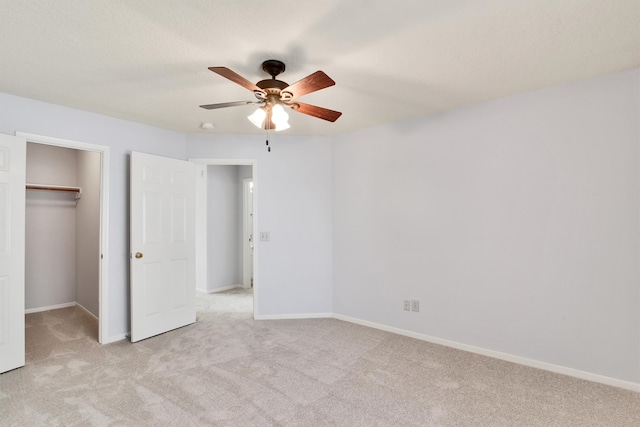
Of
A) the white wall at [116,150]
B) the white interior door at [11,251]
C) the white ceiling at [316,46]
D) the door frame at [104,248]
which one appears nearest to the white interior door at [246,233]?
the white wall at [116,150]

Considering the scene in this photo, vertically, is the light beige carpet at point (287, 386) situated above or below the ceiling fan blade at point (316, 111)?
below

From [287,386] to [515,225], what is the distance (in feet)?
7.93

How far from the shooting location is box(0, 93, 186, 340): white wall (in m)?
3.05

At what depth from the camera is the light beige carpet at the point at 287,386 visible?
2088 mm

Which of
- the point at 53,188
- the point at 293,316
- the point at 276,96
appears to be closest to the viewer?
the point at 276,96

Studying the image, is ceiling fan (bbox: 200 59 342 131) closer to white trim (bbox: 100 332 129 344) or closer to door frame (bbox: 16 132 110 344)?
door frame (bbox: 16 132 110 344)

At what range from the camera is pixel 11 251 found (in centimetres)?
274

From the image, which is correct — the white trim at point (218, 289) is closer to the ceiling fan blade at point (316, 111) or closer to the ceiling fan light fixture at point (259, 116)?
the ceiling fan light fixture at point (259, 116)

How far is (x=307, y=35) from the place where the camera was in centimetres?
190

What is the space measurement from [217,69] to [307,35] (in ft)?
1.90

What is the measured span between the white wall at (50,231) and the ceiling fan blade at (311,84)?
4269 mm

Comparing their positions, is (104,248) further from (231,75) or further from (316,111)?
(316,111)

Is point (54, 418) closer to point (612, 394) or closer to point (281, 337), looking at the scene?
point (281, 337)

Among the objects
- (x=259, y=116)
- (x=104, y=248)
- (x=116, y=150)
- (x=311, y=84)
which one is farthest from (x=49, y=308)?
(x=311, y=84)
